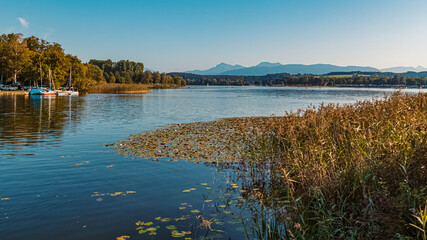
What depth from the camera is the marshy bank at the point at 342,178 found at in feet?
19.3

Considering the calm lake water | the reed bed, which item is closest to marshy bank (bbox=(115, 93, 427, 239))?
the calm lake water

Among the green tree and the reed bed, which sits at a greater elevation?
the green tree

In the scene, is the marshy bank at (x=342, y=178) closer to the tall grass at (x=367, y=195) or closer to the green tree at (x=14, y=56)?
the tall grass at (x=367, y=195)

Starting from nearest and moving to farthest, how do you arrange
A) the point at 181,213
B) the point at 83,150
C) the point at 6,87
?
the point at 181,213 → the point at 83,150 → the point at 6,87

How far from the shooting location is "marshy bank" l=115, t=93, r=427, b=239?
587 centimetres

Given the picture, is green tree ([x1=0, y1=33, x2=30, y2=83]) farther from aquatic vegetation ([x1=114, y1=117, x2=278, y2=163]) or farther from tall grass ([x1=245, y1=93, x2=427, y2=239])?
tall grass ([x1=245, y1=93, x2=427, y2=239])

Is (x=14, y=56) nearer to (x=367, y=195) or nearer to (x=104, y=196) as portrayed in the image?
(x=104, y=196)

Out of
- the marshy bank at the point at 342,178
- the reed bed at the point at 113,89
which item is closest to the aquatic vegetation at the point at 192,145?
the marshy bank at the point at 342,178

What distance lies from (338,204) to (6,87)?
120 m

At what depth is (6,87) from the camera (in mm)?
100812

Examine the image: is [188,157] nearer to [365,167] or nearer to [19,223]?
[19,223]

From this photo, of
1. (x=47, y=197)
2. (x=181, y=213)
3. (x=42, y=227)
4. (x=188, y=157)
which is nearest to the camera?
(x=42, y=227)

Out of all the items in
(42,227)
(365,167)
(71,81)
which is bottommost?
(42,227)

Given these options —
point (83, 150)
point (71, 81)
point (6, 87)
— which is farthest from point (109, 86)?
point (83, 150)
